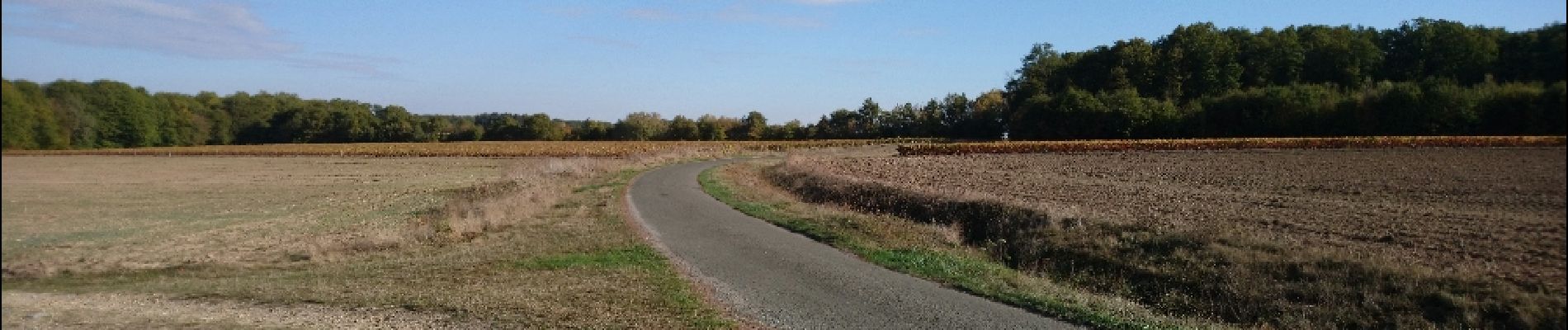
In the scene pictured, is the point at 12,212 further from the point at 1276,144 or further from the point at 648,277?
the point at 1276,144

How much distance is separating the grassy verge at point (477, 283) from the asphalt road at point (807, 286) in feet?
2.71

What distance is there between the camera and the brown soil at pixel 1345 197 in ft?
34.0

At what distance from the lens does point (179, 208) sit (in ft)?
52.3

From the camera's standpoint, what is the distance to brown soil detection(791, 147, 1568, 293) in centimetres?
1035

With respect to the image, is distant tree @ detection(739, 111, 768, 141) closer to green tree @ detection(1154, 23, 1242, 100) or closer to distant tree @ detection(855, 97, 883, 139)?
distant tree @ detection(855, 97, 883, 139)

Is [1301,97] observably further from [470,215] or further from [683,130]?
[683,130]

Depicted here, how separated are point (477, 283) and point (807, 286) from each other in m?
4.99

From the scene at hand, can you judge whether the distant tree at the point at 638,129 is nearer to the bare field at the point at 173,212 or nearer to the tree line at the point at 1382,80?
the bare field at the point at 173,212

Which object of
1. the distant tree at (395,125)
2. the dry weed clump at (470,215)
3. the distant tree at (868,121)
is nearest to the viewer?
the dry weed clump at (470,215)

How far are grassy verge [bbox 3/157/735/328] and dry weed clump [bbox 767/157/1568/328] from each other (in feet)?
25.1

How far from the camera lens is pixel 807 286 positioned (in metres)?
12.1

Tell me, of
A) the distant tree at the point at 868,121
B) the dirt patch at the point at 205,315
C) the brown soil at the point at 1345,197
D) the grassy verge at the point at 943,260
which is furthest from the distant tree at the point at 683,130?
the dirt patch at the point at 205,315

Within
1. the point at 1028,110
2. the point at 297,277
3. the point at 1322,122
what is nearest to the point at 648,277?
the point at 297,277

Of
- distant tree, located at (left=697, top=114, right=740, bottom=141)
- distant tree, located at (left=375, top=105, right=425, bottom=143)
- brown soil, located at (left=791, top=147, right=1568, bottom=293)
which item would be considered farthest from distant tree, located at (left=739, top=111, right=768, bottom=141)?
brown soil, located at (left=791, top=147, right=1568, bottom=293)
